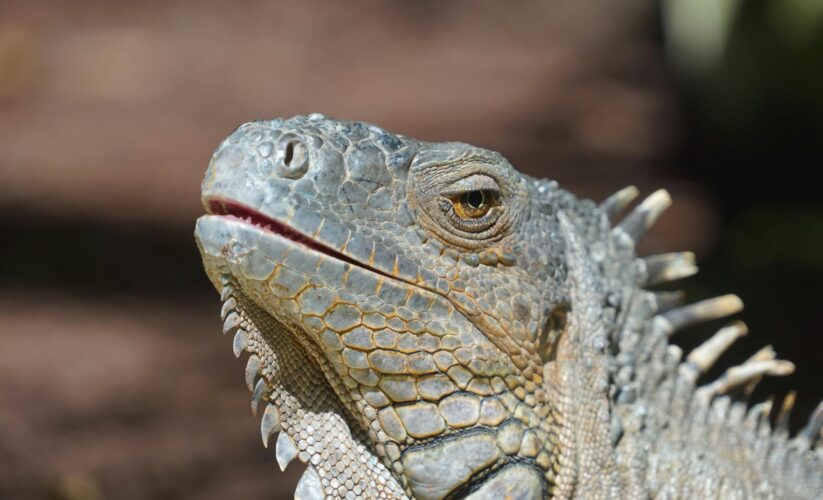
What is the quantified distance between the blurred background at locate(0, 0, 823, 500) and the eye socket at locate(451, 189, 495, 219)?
4.01 metres

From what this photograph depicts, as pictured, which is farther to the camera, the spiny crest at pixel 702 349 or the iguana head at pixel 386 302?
the spiny crest at pixel 702 349

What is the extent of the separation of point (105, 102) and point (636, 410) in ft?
37.5

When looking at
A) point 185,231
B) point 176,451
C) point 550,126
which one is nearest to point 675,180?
point 550,126

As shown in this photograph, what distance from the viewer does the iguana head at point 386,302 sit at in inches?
103

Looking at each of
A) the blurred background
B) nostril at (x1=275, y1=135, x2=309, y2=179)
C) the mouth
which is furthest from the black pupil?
the blurred background

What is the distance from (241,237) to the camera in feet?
8.47

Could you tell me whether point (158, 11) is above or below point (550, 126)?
above

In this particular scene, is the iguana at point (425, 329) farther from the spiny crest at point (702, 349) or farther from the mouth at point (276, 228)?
the spiny crest at point (702, 349)

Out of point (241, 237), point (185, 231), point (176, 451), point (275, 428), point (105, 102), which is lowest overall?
point (275, 428)

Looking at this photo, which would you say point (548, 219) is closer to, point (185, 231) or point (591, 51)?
point (185, 231)

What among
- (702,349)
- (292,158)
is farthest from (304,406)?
(702,349)

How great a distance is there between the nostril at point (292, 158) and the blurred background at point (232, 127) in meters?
4.09

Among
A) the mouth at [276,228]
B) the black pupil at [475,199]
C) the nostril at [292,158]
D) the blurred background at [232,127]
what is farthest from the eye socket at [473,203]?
the blurred background at [232,127]

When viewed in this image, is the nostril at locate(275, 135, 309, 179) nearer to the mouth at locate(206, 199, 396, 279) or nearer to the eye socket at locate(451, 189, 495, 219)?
the mouth at locate(206, 199, 396, 279)
